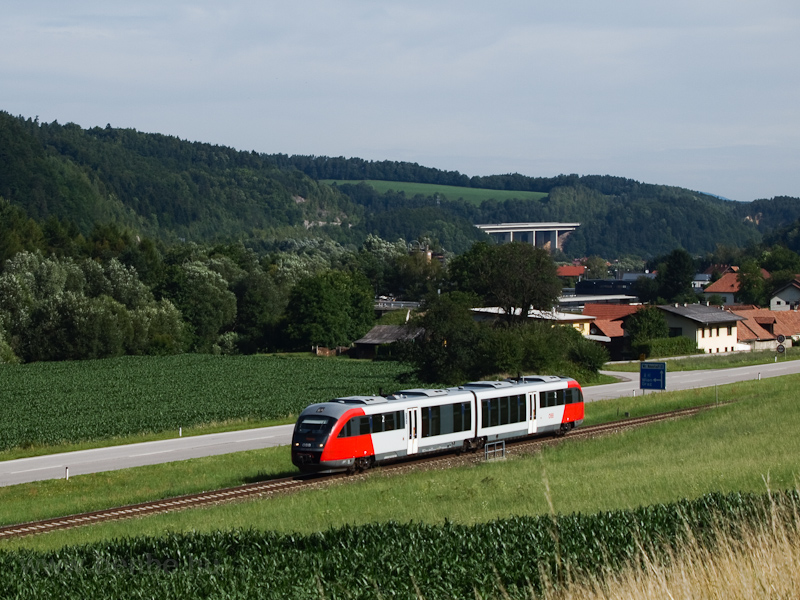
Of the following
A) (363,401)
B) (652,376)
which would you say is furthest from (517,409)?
(652,376)

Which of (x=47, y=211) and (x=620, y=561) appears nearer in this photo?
(x=620, y=561)

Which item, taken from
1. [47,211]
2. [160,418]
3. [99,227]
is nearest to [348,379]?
[160,418]

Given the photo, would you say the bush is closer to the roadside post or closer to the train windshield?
the roadside post

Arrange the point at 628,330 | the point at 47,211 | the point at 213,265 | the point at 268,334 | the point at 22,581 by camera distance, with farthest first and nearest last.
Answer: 1. the point at 47,211
2. the point at 213,265
3. the point at 268,334
4. the point at 628,330
5. the point at 22,581

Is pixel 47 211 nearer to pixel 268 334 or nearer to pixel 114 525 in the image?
pixel 268 334

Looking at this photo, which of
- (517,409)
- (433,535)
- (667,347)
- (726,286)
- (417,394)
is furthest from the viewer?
(726,286)

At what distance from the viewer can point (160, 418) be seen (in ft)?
159

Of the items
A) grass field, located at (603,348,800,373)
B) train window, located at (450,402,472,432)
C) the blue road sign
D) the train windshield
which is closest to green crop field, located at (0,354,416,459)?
the train windshield

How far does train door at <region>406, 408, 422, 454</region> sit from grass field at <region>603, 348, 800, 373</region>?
162 feet

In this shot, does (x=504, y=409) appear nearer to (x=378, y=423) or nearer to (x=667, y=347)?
(x=378, y=423)

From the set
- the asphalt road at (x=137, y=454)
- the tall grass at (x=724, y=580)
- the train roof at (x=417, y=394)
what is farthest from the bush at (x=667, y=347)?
the tall grass at (x=724, y=580)

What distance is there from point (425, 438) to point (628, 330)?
60856mm

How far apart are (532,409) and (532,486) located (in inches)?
542

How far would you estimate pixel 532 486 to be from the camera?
79.4ft
